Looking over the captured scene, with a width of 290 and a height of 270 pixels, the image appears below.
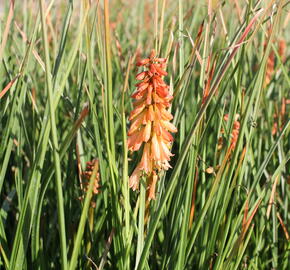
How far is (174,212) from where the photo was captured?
1572 mm

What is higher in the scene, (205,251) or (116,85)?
(116,85)

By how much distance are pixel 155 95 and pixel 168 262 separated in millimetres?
602

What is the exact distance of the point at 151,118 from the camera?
4.19 ft

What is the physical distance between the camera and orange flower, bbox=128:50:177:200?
1271 millimetres

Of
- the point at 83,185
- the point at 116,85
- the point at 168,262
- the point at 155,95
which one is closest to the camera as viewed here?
the point at 155,95

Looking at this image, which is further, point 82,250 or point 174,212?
point 82,250

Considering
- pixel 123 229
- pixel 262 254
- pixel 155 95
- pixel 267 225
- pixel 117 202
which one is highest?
pixel 155 95

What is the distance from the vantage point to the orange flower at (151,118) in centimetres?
127

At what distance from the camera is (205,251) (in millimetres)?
1654

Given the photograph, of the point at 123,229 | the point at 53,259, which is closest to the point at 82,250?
the point at 53,259

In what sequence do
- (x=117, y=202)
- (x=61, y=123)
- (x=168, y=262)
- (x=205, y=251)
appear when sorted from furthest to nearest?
(x=61, y=123) < (x=205, y=251) < (x=168, y=262) < (x=117, y=202)

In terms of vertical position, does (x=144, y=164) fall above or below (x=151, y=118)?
below

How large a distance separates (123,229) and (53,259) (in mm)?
481

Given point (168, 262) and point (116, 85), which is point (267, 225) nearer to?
point (168, 262)
